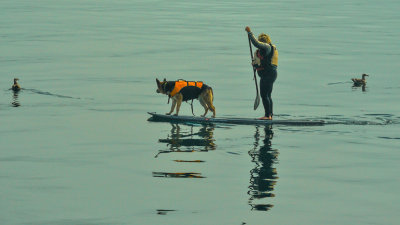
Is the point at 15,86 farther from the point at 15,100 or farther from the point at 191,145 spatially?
the point at 191,145

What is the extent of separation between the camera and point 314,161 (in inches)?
701

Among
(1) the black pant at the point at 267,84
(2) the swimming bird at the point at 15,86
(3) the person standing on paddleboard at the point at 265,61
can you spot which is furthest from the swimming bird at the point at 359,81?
(2) the swimming bird at the point at 15,86

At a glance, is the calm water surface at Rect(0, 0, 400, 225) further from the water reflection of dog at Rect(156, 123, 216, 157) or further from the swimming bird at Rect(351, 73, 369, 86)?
the swimming bird at Rect(351, 73, 369, 86)

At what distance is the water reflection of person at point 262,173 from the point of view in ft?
48.1

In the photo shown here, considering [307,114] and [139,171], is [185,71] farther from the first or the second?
[139,171]

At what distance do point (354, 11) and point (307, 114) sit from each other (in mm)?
70508

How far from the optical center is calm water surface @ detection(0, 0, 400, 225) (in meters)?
14.1

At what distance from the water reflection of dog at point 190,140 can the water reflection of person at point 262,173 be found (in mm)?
1085

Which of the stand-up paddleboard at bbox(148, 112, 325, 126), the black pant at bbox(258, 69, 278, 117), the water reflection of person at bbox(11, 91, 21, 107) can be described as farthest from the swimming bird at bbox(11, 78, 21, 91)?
the black pant at bbox(258, 69, 278, 117)

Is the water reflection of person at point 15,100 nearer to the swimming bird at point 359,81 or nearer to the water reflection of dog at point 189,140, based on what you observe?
the water reflection of dog at point 189,140

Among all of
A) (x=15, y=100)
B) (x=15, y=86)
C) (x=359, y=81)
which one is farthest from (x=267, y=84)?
(x=15, y=86)

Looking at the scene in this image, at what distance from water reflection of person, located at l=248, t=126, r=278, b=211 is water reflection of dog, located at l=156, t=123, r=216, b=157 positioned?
1085mm

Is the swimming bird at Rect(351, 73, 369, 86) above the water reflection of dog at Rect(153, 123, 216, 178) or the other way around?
above

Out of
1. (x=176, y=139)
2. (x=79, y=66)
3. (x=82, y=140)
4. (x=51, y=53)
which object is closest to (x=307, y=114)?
(x=176, y=139)
